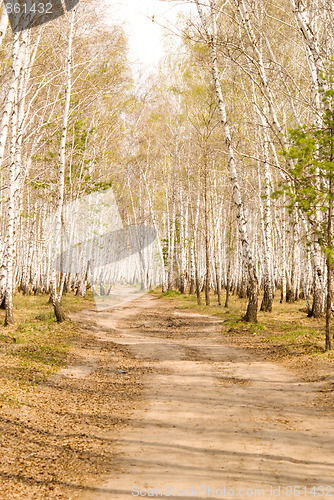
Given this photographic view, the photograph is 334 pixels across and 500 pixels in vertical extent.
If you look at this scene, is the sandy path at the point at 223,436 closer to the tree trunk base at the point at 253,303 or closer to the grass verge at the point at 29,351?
the grass verge at the point at 29,351

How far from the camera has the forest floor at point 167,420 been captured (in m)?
4.16

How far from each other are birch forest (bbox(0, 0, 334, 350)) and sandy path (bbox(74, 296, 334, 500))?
8.84 ft

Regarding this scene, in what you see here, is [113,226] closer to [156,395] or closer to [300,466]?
[156,395]

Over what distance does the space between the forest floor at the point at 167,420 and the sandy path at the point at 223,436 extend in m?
0.02

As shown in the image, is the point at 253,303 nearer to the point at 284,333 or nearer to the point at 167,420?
the point at 284,333

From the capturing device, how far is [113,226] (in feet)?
127

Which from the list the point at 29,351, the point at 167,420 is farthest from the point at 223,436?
the point at 29,351

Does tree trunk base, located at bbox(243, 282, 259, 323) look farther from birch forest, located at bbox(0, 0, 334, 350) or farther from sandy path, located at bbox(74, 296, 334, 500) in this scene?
sandy path, located at bbox(74, 296, 334, 500)

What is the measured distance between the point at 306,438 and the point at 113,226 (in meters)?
34.2

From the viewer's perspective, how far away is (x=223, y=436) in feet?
17.3

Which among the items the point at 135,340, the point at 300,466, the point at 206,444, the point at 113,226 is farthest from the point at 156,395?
the point at 113,226

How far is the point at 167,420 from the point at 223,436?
2.98 feet

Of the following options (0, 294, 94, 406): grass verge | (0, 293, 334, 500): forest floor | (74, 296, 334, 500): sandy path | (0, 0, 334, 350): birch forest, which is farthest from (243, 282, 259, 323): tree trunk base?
(0, 294, 94, 406): grass verge

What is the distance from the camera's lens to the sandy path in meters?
4.08
